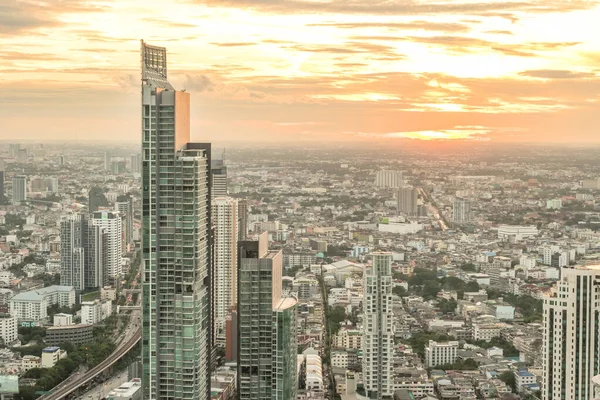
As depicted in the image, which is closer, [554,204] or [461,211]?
[554,204]

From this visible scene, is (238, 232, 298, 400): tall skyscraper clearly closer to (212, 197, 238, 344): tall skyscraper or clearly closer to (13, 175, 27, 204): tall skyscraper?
(212, 197, 238, 344): tall skyscraper

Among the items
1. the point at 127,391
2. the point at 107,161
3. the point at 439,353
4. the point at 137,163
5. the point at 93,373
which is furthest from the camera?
the point at 107,161

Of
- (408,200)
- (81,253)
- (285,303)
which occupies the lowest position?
(81,253)

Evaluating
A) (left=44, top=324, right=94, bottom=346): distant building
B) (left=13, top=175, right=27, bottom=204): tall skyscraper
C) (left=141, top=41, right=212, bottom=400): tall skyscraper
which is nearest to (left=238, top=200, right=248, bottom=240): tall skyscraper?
(left=44, top=324, right=94, bottom=346): distant building

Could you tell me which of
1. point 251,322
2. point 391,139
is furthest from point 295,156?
point 251,322

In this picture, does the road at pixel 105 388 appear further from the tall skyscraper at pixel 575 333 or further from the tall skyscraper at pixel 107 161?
the tall skyscraper at pixel 575 333

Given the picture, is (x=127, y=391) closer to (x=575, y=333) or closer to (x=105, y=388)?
(x=105, y=388)

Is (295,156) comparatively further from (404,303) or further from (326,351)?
(326,351)

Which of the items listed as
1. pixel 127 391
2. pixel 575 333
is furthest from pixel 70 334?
pixel 575 333

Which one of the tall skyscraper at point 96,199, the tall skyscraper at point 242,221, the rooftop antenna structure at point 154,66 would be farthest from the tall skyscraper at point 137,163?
the tall skyscraper at point 96,199
